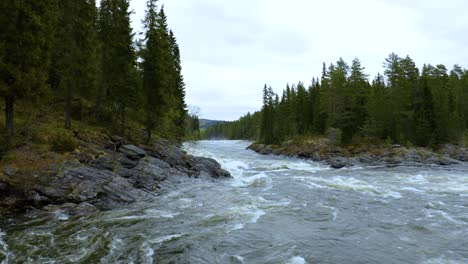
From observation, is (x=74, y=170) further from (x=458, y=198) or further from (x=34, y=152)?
(x=458, y=198)

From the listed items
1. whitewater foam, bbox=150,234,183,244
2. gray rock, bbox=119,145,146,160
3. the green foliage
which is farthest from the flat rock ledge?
whitewater foam, bbox=150,234,183,244

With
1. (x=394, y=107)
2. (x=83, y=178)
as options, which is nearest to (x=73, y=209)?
(x=83, y=178)

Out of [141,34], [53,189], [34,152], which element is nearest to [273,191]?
[53,189]

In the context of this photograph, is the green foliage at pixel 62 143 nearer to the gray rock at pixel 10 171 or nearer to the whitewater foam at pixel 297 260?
the gray rock at pixel 10 171

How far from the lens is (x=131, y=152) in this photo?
21.3 m

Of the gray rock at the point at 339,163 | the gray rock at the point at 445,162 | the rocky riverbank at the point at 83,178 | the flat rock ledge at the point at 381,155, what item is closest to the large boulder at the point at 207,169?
the rocky riverbank at the point at 83,178

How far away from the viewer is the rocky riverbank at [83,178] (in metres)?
12.8

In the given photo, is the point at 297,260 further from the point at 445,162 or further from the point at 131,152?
the point at 445,162

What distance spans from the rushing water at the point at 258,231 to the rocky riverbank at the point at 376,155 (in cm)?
1956

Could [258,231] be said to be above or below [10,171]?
below

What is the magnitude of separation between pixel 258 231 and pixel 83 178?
875 cm

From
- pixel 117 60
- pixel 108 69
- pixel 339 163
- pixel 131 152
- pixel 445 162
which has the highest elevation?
pixel 117 60

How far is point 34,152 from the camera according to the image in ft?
52.0

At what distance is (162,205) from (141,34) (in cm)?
1798
